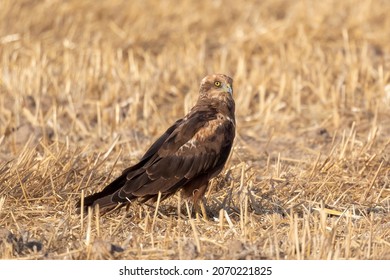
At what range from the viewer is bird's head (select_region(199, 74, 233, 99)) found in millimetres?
7273

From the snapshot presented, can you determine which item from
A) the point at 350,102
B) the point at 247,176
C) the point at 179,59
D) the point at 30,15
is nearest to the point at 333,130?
the point at 350,102

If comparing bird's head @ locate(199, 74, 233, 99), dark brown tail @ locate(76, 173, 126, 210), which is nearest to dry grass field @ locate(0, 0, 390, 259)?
dark brown tail @ locate(76, 173, 126, 210)

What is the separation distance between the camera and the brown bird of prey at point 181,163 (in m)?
6.58

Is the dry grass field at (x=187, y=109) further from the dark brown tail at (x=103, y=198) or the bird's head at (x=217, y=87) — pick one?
the bird's head at (x=217, y=87)

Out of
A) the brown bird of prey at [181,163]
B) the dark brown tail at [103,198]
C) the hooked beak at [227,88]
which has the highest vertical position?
the hooked beak at [227,88]

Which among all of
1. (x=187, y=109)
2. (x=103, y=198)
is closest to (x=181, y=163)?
(x=103, y=198)

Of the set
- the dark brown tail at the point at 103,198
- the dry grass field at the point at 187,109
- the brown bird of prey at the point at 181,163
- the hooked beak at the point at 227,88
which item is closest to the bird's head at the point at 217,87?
the hooked beak at the point at 227,88

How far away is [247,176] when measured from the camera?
7.93 meters

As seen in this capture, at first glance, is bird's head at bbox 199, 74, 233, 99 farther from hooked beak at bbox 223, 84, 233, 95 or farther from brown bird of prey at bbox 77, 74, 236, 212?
brown bird of prey at bbox 77, 74, 236, 212

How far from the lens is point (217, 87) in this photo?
288 inches

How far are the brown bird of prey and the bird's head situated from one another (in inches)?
8.4

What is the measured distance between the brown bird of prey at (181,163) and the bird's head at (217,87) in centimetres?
21

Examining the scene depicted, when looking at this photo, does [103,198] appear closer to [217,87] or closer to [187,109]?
[217,87]

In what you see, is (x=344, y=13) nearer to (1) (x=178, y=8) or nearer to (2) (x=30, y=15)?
(1) (x=178, y=8)
